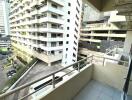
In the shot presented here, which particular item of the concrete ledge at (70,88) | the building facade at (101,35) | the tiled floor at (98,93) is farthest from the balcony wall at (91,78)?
the building facade at (101,35)

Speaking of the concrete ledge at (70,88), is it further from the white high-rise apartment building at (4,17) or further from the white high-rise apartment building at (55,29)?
the white high-rise apartment building at (4,17)

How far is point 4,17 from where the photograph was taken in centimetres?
3606

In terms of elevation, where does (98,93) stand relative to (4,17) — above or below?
below

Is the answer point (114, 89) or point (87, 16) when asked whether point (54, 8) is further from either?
point (87, 16)

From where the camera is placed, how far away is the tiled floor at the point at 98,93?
2.83 meters

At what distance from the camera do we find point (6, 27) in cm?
3750

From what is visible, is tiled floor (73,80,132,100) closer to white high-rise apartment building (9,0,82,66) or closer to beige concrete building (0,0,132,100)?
beige concrete building (0,0,132,100)

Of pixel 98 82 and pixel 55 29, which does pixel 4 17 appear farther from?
pixel 98 82

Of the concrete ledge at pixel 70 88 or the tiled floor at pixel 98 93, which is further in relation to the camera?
the tiled floor at pixel 98 93

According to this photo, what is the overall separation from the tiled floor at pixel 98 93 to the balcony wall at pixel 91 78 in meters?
0.14

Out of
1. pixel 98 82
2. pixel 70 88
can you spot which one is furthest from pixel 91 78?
pixel 70 88

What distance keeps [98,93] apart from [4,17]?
41528 mm

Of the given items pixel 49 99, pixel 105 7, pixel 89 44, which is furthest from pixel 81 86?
pixel 89 44

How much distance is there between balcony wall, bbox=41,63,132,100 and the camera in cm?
220
